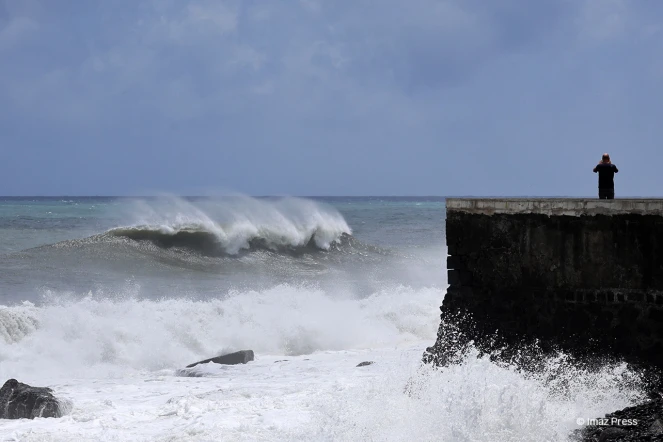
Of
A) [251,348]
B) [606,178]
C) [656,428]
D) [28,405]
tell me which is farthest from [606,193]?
[28,405]

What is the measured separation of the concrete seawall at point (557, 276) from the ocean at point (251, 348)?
1.19 feet

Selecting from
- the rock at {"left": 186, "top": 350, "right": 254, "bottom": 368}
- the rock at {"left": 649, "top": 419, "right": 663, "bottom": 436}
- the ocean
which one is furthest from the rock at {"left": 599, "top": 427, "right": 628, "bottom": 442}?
the rock at {"left": 186, "top": 350, "right": 254, "bottom": 368}

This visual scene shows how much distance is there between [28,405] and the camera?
27.8ft

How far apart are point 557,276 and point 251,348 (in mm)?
6660

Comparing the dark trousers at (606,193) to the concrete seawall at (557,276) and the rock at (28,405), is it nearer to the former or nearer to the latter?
the concrete seawall at (557,276)

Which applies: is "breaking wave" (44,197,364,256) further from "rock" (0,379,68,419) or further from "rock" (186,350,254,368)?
"rock" (0,379,68,419)

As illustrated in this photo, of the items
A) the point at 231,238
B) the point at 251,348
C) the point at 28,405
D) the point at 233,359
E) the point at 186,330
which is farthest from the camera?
the point at 231,238

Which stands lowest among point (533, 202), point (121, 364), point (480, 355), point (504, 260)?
point (121, 364)

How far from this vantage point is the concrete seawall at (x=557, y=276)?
27.2 ft

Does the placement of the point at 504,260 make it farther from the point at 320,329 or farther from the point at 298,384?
the point at 320,329

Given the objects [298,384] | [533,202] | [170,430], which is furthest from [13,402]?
[533,202]

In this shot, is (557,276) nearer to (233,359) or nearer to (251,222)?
(233,359)

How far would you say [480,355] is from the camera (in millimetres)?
9297

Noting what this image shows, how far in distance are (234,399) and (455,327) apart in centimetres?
282
